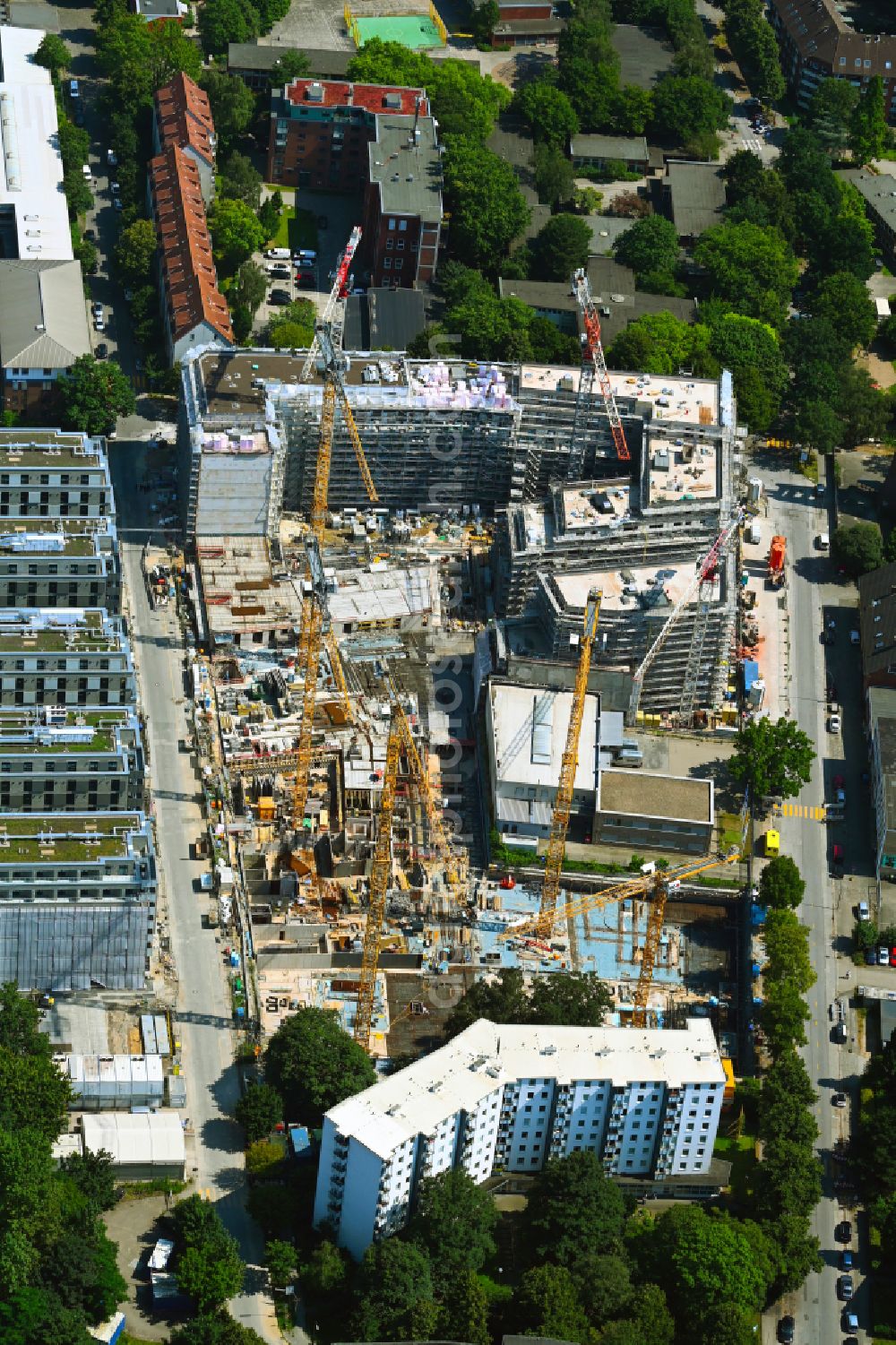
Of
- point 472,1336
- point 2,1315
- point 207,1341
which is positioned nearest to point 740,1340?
point 472,1336

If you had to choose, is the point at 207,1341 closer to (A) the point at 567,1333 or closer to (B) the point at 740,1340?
(A) the point at 567,1333

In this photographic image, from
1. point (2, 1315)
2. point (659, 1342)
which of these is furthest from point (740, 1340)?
point (2, 1315)

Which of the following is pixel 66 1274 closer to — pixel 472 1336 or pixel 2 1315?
pixel 2 1315

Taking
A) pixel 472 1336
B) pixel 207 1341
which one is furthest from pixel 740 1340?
pixel 207 1341

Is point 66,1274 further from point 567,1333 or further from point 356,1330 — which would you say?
point 567,1333

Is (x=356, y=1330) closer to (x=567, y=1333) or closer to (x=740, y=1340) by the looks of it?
(x=567, y=1333)
